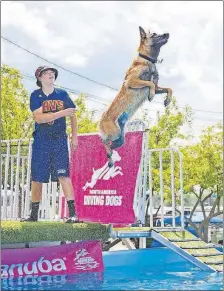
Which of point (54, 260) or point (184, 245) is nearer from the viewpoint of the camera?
point (54, 260)

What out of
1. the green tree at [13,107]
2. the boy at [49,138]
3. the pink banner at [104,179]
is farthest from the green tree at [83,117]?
the boy at [49,138]

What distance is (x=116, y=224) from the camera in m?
6.22

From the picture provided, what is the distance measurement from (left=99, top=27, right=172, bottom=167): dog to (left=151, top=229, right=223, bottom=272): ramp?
4.23 ft

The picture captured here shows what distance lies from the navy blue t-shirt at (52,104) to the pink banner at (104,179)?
3.53 feet

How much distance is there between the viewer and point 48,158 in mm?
5188

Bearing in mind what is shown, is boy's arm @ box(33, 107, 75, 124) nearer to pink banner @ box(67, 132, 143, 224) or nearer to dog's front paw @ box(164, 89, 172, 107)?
dog's front paw @ box(164, 89, 172, 107)

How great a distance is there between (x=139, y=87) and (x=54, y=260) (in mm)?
1930

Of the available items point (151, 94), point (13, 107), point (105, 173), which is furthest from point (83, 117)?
point (151, 94)

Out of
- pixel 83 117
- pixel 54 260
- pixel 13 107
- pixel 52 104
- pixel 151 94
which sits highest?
pixel 83 117

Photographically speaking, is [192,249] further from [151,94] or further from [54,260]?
[151,94]

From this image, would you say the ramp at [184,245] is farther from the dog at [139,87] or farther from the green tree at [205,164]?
the green tree at [205,164]

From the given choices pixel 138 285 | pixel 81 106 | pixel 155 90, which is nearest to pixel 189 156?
pixel 81 106

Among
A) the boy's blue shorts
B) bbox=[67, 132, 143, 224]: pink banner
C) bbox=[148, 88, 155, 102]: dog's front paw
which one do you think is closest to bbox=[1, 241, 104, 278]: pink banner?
the boy's blue shorts

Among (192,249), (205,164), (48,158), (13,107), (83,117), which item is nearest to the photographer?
(48,158)
